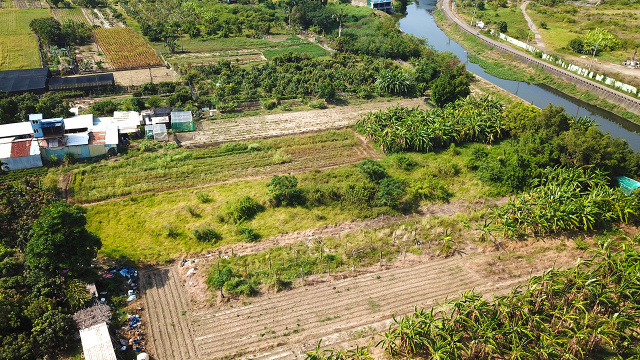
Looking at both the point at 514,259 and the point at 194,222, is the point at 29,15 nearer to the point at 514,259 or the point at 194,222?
the point at 194,222

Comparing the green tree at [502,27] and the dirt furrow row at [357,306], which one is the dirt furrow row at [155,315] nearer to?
the dirt furrow row at [357,306]

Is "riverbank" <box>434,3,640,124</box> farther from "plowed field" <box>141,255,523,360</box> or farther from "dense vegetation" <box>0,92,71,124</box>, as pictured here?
"dense vegetation" <box>0,92,71,124</box>

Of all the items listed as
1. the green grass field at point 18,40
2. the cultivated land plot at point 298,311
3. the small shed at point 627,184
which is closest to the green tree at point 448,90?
the small shed at point 627,184

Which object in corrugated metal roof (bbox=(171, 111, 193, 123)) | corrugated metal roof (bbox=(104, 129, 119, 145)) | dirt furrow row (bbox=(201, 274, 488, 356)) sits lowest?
dirt furrow row (bbox=(201, 274, 488, 356))

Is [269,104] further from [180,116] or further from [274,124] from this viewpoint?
[180,116]

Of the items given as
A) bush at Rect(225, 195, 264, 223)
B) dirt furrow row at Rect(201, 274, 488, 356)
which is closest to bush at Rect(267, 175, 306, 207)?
bush at Rect(225, 195, 264, 223)

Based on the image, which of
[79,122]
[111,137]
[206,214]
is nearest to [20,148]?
[79,122]

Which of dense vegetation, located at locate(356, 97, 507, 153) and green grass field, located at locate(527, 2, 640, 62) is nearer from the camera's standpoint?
dense vegetation, located at locate(356, 97, 507, 153)
